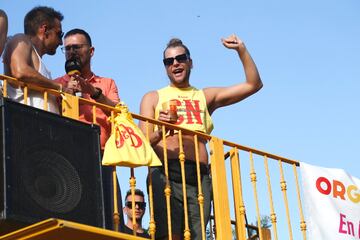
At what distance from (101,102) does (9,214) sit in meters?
1.84

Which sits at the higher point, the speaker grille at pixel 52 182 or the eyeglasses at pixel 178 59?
the eyeglasses at pixel 178 59

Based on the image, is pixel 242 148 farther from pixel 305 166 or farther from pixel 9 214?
pixel 9 214

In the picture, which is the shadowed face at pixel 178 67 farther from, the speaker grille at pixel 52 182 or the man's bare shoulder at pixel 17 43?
the speaker grille at pixel 52 182

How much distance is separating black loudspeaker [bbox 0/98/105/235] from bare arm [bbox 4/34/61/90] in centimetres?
49

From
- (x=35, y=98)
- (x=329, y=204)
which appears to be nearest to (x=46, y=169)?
(x=35, y=98)

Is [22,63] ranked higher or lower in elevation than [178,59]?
lower

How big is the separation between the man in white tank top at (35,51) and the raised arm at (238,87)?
1.53m

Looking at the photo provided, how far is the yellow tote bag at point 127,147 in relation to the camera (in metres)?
6.48

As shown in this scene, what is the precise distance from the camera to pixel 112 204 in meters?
6.45

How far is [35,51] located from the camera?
22.7 ft

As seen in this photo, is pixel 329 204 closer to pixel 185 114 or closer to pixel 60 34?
pixel 185 114

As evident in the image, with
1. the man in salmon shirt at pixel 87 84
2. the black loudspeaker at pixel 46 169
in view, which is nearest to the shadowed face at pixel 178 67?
the man in salmon shirt at pixel 87 84

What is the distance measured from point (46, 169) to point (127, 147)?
0.78 meters

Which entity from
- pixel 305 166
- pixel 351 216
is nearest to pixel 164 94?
pixel 305 166
